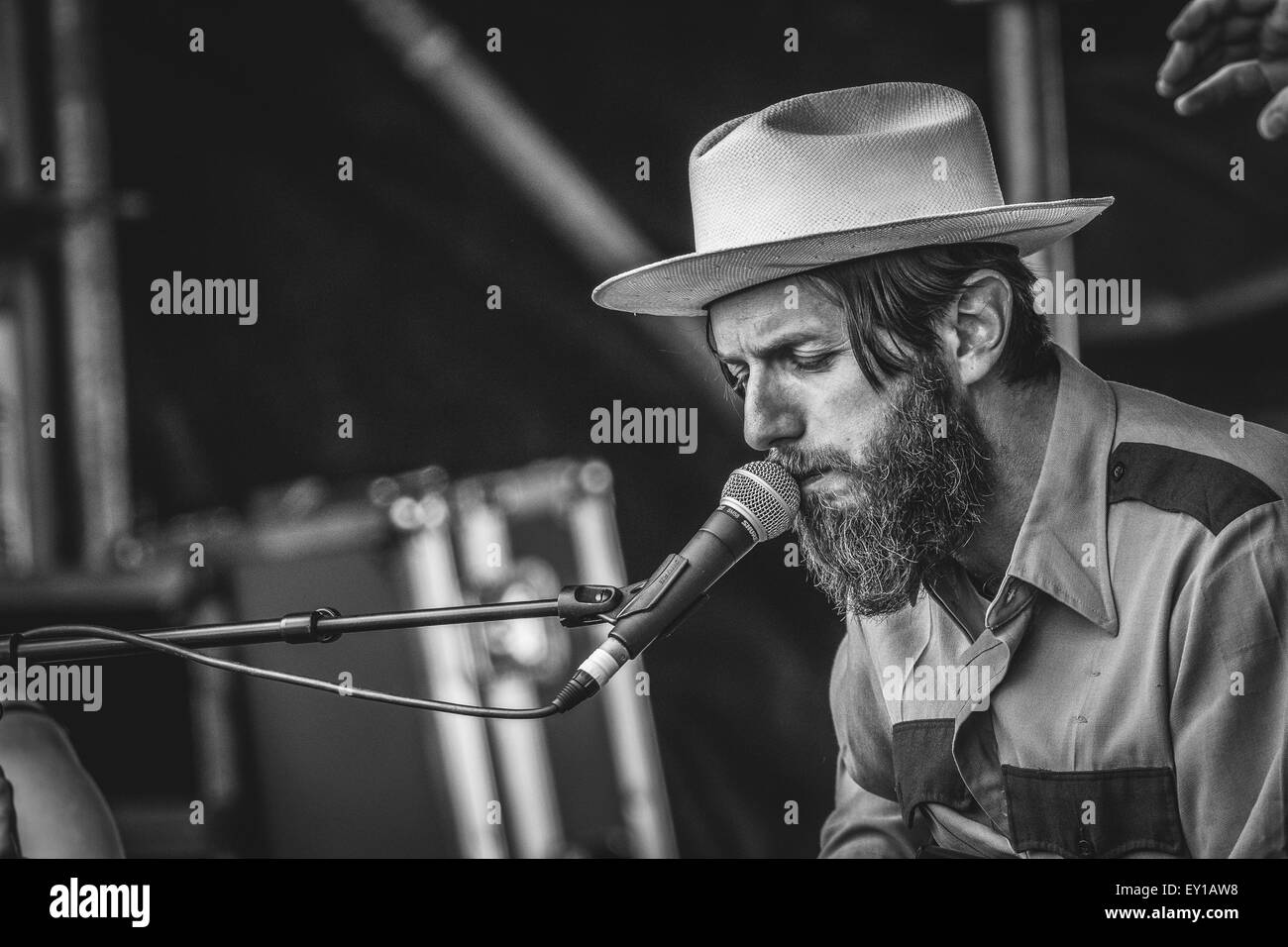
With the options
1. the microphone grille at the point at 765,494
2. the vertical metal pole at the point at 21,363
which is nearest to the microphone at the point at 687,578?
the microphone grille at the point at 765,494

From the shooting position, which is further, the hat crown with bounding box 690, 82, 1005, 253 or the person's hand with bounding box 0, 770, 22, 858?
the person's hand with bounding box 0, 770, 22, 858

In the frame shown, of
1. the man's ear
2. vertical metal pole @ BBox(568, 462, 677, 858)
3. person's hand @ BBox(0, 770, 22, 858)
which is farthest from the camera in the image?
vertical metal pole @ BBox(568, 462, 677, 858)

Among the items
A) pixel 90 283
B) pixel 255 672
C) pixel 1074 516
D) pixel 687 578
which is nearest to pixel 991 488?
pixel 1074 516

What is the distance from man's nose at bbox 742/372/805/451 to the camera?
227 centimetres

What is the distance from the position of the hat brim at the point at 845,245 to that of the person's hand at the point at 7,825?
5.06 feet

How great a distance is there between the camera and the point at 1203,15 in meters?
2.61

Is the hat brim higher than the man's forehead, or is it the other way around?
the hat brim

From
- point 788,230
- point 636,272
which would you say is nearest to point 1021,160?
point 788,230

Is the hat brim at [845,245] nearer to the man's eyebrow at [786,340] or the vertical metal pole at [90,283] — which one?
the man's eyebrow at [786,340]

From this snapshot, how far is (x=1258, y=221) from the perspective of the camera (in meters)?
2.63

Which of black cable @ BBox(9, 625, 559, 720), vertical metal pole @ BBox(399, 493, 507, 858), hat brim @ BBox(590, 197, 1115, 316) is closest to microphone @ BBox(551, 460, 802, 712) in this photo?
black cable @ BBox(9, 625, 559, 720)

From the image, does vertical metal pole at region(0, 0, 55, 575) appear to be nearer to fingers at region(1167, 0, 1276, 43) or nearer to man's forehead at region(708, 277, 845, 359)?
man's forehead at region(708, 277, 845, 359)

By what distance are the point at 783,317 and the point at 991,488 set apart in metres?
0.49

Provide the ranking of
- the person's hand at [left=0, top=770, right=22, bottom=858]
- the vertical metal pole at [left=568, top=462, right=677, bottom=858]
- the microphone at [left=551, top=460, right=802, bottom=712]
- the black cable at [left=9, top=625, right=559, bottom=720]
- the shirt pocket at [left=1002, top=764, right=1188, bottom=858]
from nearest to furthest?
the microphone at [left=551, top=460, right=802, bottom=712] → the black cable at [left=9, top=625, right=559, bottom=720] → the shirt pocket at [left=1002, top=764, right=1188, bottom=858] → the person's hand at [left=0, top=770, right=22, bottom=858] → the vertical metal pole at [left=568, top=462, right=677, bottom=858]
